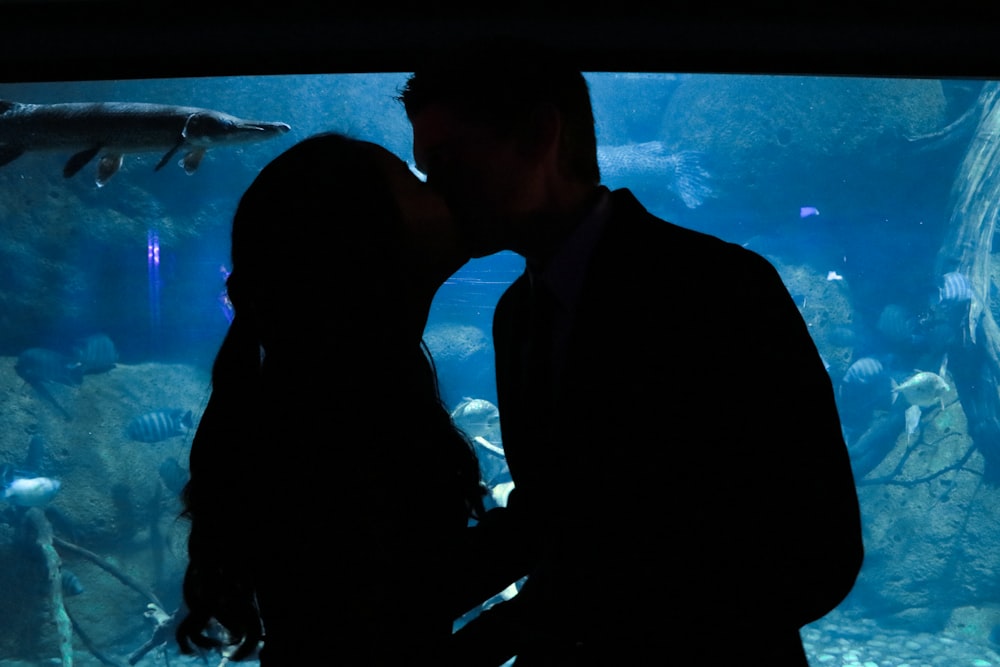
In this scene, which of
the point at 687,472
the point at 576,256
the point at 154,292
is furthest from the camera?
the point at 154,292

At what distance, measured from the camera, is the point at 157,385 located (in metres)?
14.0

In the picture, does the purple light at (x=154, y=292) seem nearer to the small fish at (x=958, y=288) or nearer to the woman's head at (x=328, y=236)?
the woman's head at (x=328, y=236)

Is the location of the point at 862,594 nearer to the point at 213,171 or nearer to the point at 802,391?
the point at 802,391

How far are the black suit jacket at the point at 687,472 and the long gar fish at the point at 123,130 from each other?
239 centimetres

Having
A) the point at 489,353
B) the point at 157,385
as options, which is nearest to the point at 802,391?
the point at 157,385

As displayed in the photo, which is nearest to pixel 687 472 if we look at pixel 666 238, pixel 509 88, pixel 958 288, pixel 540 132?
pixel 666 238

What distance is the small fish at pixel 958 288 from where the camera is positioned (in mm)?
12477

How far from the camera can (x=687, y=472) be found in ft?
3.97

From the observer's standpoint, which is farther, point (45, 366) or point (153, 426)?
point (45, 366)

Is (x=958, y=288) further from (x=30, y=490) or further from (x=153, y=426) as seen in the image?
(x=30, y=490)

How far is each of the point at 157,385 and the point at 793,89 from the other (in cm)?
2183

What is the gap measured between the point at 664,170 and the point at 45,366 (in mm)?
19696

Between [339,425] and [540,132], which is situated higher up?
[540,132]

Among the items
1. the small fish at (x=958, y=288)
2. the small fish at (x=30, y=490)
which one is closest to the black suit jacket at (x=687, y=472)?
the small fish at (x=30, y=490)
